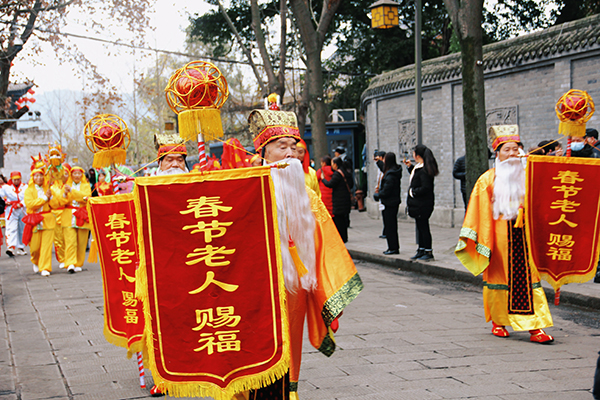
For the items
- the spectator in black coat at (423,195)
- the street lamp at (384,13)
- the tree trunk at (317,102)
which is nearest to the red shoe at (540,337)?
the spectator in black coat at (423,195)

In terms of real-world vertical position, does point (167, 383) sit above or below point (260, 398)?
above

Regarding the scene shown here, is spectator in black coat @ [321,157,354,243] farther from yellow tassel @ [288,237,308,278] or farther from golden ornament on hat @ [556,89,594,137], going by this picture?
yellow tassel @ [288,237,308,278]

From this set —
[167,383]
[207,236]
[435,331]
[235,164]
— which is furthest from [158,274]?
[435,331]

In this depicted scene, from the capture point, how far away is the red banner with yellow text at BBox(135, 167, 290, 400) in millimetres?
2832

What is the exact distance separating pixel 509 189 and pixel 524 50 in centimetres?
772

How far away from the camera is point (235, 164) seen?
4.33 meters

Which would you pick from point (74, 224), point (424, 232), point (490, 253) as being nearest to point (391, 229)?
point (424, 232)

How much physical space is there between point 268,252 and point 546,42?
1055 centimetres

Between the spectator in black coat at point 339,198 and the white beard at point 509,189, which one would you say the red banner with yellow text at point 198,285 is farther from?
the spectator in black coat at point 339,198

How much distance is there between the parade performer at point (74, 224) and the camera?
406 inches

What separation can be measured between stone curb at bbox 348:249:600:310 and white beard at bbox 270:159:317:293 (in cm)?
462

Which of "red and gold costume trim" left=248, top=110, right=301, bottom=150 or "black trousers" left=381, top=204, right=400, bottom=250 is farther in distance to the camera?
"black trousers" left=381, top=204, right=400, bottom=250

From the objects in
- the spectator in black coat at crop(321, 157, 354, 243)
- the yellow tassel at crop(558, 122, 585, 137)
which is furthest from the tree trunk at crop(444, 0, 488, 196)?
the yellow tassel at crop(558, 122, 585, 137)

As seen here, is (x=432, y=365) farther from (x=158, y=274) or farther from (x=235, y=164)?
(x=158, y=274)
